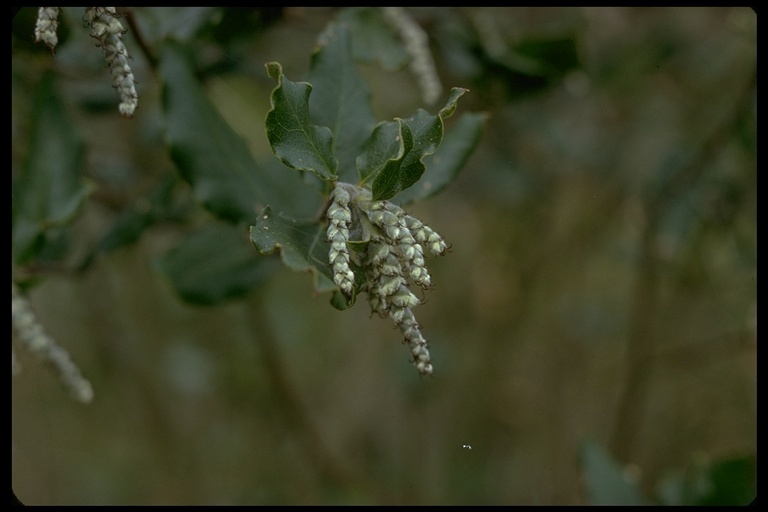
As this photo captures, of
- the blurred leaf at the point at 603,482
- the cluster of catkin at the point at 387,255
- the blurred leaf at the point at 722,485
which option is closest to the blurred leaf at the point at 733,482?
the blurred leaf at the point at 722,485

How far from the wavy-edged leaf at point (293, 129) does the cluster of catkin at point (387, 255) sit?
59mm

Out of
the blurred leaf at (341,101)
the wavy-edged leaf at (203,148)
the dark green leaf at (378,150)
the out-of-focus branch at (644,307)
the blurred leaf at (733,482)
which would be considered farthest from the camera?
the out-of-focus branch at (644,307)

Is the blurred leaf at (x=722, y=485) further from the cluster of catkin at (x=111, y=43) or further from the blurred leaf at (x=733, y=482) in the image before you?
the cluster of catkin at (x=111, y=43)

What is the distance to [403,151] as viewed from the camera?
82 cm

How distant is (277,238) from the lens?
87 centimetres

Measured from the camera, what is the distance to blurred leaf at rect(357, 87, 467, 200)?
82cm

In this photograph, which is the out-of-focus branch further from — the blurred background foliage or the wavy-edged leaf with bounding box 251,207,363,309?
the wavy-edged leaf with bounding box 251,207,363,309

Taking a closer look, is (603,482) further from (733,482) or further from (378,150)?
(378,150)

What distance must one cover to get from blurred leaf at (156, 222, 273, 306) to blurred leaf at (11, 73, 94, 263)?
21 cm

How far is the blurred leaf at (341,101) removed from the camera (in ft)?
3.39

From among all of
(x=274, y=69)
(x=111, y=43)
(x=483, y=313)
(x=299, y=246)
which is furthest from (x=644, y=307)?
(x=111, y=43)

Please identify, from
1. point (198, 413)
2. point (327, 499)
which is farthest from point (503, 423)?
point (198, 413)

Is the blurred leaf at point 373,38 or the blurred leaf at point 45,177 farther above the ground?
the blurred leaf at point 373,38
